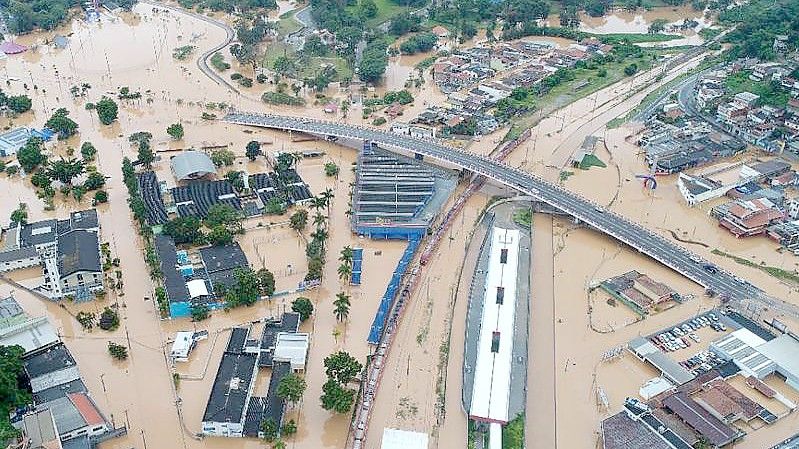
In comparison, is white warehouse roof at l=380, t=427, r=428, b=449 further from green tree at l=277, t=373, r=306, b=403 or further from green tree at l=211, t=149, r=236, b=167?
green tree at l=211, t=149, r=236, b=167

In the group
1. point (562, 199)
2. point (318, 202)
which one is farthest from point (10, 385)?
point (562, 199)

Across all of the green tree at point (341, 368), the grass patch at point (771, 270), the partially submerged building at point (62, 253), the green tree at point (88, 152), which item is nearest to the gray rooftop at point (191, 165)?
the partially submerged building at point (62, 253)

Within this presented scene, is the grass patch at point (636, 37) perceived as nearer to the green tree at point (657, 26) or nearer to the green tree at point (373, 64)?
the green tree at point (657, 26)

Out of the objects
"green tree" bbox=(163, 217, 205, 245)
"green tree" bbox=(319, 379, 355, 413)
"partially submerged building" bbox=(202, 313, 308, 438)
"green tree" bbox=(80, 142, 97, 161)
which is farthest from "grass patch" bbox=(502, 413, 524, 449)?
"green tree" bbox=(80, 142, 97, 161)

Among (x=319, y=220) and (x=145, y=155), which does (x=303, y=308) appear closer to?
(x=319, y=220)

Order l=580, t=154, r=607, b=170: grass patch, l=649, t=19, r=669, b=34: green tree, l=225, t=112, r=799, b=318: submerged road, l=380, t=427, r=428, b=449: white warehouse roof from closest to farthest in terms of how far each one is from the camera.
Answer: l=380, t=427, r=428, b=449: white warehouse roof < l=225, t=112, r=799, b=318: submerged road < l=580, t=154, r=607, b=170: grass patch < l=649, t=19, r=669, b=34: green tree

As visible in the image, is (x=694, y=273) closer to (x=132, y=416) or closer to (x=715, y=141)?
(x=715, y=141)
